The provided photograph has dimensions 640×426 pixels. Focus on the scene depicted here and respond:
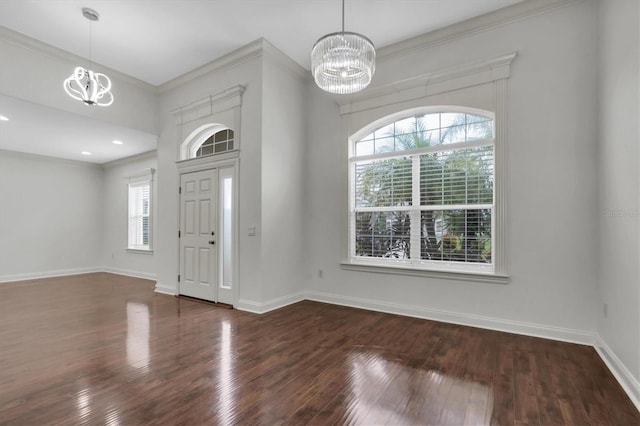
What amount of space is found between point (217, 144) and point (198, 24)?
176 cm

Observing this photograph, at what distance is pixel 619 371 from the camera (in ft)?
7.86

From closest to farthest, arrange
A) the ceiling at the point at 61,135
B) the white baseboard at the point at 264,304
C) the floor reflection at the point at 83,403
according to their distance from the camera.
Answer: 1. the floor reflection at the point at 83,403
2. the white baseboard at the point at 264,304
3. the ceiling at the point at 61,135

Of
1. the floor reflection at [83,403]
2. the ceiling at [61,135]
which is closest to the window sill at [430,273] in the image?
the floor reflection at [83,403]

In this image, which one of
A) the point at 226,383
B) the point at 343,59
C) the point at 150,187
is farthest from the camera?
the point at 150,187

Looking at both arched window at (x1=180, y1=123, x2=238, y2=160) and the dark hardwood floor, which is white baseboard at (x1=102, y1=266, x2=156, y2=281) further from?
arched window at (x1=180, y1=123, x2=238, y2=160)

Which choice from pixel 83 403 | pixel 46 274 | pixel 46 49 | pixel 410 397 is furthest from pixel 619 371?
pixel 46 274

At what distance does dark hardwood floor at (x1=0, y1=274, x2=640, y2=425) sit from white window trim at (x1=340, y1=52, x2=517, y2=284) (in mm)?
621

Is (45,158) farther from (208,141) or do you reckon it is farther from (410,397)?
(410,397)

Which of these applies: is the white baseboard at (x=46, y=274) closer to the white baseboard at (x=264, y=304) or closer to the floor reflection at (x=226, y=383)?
the white baseboard at (x=264, y=304)

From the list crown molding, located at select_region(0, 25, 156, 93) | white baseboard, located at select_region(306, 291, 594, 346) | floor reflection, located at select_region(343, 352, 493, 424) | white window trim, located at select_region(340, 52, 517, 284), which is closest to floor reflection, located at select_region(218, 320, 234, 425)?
floor reflection, located at select_region(343, 352, 493, 424)

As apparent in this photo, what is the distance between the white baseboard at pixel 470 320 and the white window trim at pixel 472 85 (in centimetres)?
44

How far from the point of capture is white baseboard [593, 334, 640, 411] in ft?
6.90

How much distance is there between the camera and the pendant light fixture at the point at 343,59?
2.61 m

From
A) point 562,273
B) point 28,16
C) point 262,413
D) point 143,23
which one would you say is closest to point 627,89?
point 562,273
